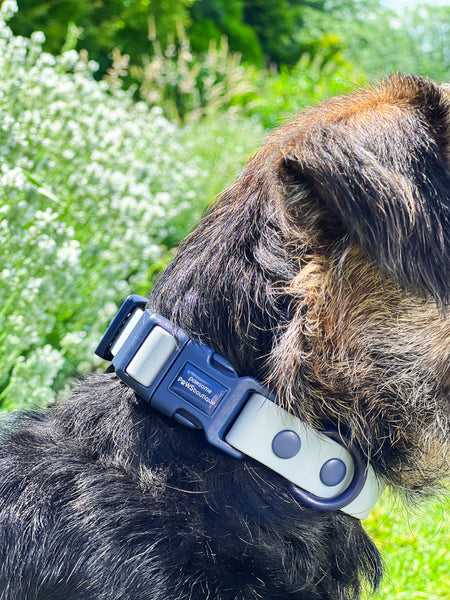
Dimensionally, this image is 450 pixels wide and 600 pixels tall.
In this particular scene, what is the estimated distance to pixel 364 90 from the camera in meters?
1.80

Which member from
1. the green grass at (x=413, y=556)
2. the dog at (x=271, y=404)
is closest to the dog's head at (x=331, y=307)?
the dog at (x=271, y=404)

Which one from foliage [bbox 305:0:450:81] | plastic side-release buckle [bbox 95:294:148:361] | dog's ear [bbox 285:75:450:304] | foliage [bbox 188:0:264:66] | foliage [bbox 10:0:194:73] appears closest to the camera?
dog's ear [bbox 285:75:450:304]

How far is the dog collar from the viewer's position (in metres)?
1.50

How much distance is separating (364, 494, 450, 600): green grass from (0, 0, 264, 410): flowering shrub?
1.57 metres

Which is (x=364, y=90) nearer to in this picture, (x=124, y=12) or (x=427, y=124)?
(x=427, y=124)

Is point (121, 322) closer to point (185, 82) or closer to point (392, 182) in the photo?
point (392, 182)

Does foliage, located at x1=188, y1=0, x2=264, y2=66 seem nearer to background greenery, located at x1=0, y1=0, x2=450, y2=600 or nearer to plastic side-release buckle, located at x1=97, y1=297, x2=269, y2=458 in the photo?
background greenery, located at x1=0, y1=0, x2=450, y2=600

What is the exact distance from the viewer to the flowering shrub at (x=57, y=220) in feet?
9.16

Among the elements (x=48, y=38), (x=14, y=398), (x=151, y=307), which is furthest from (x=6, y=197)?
(x=48, y=38)

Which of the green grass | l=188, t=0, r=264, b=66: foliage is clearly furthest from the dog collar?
l=188, t=0, r=264, b=66: foliage

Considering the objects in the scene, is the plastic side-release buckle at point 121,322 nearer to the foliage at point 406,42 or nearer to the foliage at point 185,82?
the foliage at point 185,82

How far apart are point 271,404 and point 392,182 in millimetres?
531

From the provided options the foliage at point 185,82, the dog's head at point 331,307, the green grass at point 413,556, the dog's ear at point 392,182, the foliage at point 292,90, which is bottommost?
the green grass at point 413,556

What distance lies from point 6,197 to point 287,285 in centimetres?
147
